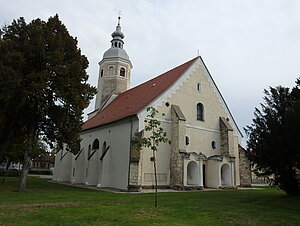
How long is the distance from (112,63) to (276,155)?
90.1ft

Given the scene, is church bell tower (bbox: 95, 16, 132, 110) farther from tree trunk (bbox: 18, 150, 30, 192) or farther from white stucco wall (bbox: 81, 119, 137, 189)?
tree trunk (bbox: 18, 150, 30, 192)

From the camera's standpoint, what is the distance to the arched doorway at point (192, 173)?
2133 cm

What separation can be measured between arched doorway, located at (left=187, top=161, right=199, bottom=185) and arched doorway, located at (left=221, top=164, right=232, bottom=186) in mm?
3773

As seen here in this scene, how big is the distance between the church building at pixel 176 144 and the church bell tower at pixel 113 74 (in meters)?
8.48

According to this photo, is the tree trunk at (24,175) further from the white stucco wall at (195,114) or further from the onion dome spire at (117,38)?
the onion dome spire at (117,38)

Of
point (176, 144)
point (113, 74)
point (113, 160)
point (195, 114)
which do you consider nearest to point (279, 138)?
point (176, 144)

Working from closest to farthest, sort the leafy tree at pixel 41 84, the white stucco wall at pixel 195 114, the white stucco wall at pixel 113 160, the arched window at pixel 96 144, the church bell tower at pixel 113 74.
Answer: the leafy tree at pixel 41 84, the white stucco wall at pixel 113 160, the white stucco wall at pixel 195 114, the arched window at pixel 96 144, the church bell tower at pixel 113 74

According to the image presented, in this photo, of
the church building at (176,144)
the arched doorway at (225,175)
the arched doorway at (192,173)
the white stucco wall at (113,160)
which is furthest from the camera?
the arched doorway at (225,175)

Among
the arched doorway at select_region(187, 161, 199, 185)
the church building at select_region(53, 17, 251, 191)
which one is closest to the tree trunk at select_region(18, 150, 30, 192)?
the church building at select_region(53, 17, 251, 191)

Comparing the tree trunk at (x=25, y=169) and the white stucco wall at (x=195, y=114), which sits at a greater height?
the white stucco wall at (x=195, y=114)

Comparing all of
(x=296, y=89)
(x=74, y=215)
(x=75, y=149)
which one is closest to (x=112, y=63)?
(x=75, y=149)

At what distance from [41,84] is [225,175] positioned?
17.3m

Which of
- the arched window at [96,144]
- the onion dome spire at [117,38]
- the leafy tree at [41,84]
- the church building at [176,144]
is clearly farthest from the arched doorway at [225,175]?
the onion dome spire at [117,38]

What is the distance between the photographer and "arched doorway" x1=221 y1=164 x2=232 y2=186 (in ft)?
77.3
